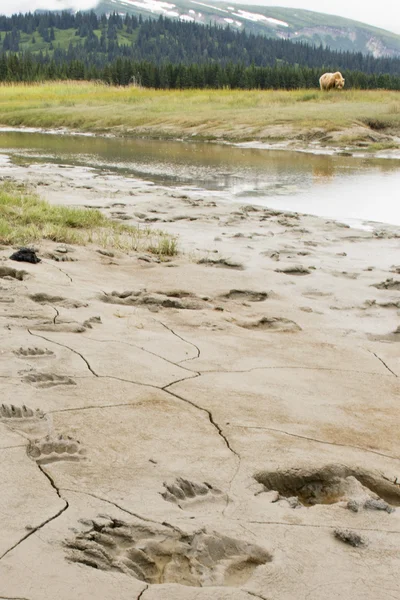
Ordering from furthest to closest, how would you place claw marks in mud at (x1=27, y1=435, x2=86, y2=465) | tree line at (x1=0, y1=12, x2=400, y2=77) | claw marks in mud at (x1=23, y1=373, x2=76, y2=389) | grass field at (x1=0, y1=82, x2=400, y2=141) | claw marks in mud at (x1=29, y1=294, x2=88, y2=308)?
1. tree line at (x1=0, y1=12, x2=400, y2=77)
2. grass field at (x1=0, y1=82, x2=400, y2=141)
3. claw marks in mud at (x1=29, y1=294, x2=88, y2=308)
4. claw marks in mud at (x1=23, y1=373, x2=76, y2=389)
5. claw marks in mud at (x1=27, y1=435, x2=86, y2=465)

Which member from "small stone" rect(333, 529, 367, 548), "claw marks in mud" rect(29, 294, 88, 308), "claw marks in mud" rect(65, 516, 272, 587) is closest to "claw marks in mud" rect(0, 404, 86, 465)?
"claw marks in mud" rect(65, 516, 272, 587)

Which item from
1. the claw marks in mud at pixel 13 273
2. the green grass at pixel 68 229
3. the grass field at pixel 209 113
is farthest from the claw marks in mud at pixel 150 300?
the grass field at pixel 209 113

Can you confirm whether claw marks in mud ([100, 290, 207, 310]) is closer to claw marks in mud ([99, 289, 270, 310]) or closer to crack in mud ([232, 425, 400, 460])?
claw marks in mud ([99, 289, 270, 310])

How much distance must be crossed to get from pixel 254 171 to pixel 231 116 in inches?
466

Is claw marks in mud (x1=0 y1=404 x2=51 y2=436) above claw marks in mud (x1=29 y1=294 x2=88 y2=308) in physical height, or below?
above

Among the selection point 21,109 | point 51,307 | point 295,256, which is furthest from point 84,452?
point 21,109

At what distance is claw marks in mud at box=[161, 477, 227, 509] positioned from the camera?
2.78m

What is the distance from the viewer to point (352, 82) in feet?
146

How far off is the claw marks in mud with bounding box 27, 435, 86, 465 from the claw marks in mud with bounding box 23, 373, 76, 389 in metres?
0.64

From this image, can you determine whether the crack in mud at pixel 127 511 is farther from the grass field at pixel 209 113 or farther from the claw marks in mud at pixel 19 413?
the grass field at pixel 209 113

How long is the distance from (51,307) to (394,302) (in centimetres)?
282

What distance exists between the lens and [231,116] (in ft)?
92.8

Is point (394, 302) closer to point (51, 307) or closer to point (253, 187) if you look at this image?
point (51, 307)

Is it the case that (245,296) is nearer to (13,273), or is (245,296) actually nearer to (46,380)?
(13,273)
